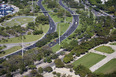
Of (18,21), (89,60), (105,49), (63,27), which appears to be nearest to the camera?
(89,60)

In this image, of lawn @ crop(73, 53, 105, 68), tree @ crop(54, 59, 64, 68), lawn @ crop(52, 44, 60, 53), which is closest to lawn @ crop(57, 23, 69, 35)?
lawn @ crop(52, 44, 60, 53)

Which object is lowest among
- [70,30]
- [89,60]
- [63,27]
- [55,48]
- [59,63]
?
[89,60]


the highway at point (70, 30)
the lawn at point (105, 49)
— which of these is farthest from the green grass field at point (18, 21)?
the lawn at point (105, 49)

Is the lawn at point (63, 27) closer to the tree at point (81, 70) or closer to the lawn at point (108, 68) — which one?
the lawn at point (108, 68)

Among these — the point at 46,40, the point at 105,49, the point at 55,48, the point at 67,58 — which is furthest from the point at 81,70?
the point at 46,40

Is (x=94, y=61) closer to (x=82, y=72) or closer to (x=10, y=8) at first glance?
(x=82, y=72)

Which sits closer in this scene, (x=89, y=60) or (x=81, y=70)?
(x=81, y=70)

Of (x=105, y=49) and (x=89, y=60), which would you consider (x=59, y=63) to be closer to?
(x=89, y=60)

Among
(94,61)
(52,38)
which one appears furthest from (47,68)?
(52,38)
